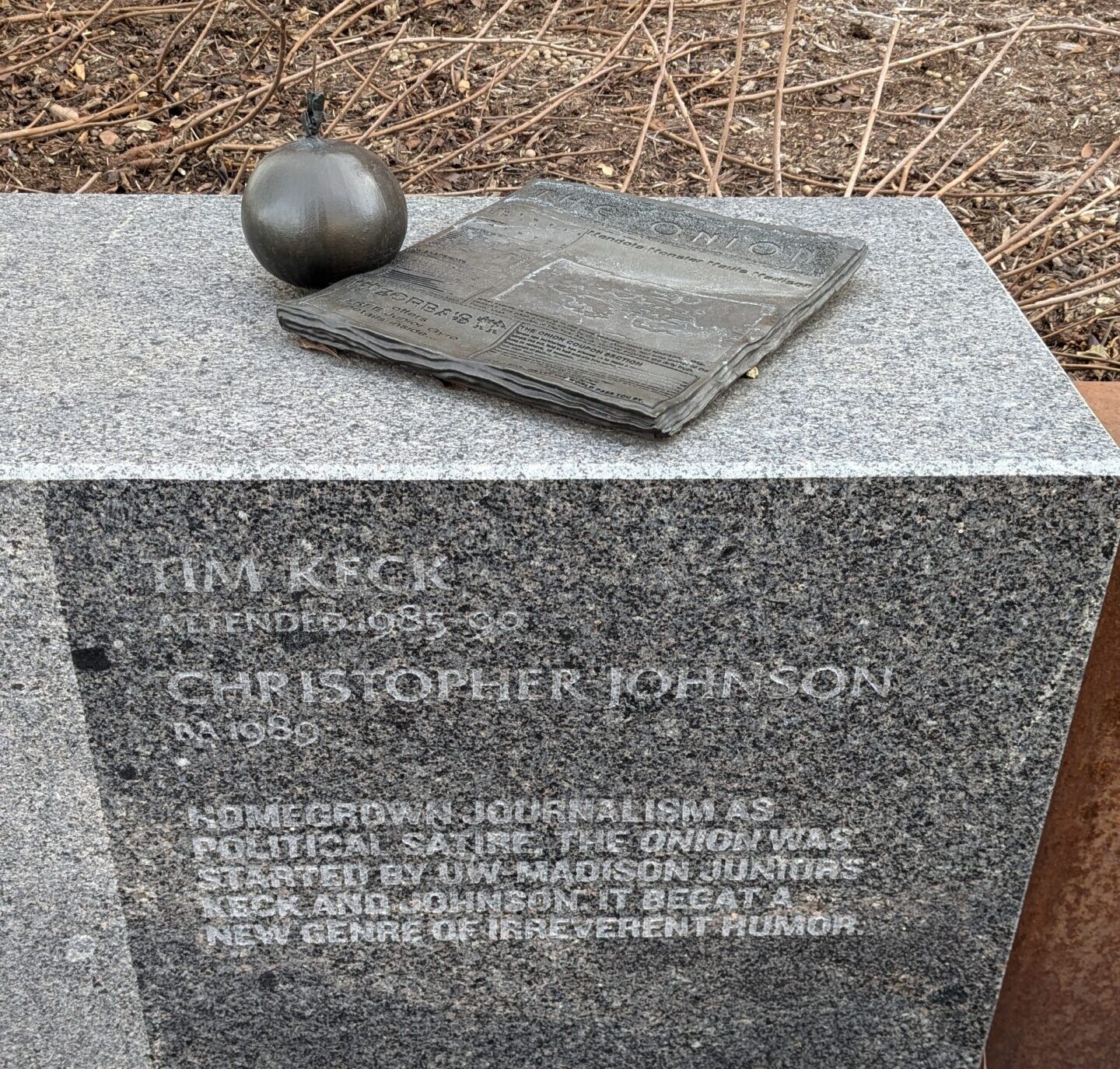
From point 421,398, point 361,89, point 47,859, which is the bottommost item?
point 47,859

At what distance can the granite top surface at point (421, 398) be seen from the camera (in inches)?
60.8

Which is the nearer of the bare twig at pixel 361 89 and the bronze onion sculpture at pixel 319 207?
the bronze onion sculpture at pixel 319 207

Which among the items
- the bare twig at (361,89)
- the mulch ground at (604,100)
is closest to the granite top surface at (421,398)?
the bare twig at (361,89)

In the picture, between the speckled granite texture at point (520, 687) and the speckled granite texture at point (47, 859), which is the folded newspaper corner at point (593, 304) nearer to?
the speckled granite texture at point (520, 687)

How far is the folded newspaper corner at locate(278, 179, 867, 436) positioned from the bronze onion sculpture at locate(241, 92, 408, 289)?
0.17 ft

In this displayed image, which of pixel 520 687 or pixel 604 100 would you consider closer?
pixel 520 687

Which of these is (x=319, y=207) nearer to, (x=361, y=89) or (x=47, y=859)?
(x=47, y=859)

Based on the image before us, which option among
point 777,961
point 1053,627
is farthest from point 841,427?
point 777,961

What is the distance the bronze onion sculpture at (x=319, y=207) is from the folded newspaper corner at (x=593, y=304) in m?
0.05

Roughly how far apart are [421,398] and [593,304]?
300 mm

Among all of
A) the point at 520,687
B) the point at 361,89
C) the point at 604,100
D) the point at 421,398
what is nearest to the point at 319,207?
the point at 421,398

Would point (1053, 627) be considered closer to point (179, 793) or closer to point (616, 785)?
point (616, 785)

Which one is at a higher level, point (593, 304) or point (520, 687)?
point (593, 304)

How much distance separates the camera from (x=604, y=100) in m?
3.86
